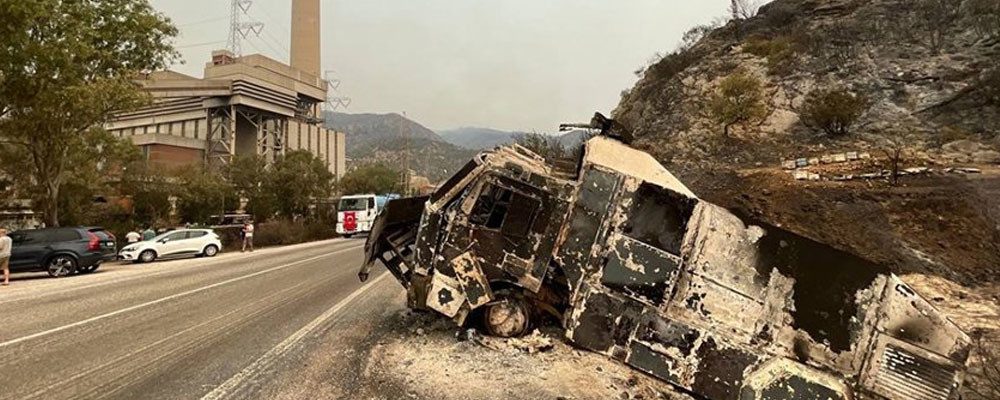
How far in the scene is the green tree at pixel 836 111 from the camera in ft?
62.6

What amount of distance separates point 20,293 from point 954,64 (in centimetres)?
3244

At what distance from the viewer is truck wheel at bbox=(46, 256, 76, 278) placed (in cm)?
1445

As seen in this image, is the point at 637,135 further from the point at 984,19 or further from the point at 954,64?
the point at 984,19

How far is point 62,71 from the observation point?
16141 mm

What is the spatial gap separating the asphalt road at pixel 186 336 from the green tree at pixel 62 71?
7.75 meters

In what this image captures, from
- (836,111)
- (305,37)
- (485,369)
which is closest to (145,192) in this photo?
(485,369)

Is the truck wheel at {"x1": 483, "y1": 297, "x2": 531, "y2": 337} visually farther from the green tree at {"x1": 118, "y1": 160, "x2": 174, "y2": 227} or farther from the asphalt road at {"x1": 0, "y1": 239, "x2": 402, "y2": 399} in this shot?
the green tree at {"x1": 118, "y1": 160, "x2": 174, "y2": 227}

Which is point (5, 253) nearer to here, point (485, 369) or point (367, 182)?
point (485, 369)

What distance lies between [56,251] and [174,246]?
18.6ft

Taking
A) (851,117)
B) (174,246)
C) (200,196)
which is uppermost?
(851,117)

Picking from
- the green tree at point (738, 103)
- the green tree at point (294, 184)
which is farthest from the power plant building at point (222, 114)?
the green tree at point (738, 103)

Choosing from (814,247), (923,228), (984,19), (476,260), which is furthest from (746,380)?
(984,19)

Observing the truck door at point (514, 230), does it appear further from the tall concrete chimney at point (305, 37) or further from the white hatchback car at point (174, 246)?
the tall concrete chimney at point (305, 37)

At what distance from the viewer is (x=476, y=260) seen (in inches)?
216
